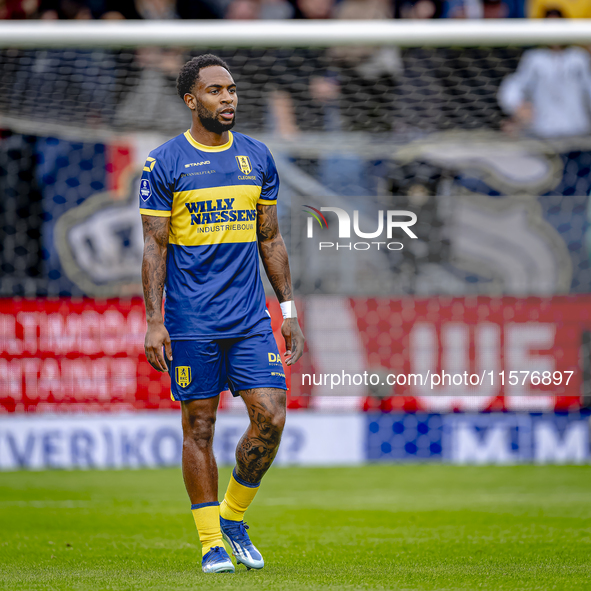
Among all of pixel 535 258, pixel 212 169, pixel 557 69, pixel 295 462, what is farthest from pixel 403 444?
pixel 212 169

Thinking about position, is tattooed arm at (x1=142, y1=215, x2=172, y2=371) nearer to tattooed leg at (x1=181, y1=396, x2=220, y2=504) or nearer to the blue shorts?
the blue shorts

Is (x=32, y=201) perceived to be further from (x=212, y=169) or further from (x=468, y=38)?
(x=212, y=169)

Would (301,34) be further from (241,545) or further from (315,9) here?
(241,545)

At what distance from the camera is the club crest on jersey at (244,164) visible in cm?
384

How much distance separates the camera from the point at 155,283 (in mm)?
3744

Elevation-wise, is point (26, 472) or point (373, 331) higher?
point (373, 331)

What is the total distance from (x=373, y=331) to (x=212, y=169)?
12.7 ft

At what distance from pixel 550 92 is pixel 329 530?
5.03m

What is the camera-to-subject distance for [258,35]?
675cm

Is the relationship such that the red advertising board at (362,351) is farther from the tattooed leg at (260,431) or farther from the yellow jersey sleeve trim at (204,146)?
the yellow jersey sleeve trim at (204,146)

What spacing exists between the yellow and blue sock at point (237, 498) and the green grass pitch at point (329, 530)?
252mm

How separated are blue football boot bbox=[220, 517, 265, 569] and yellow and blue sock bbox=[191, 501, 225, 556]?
115 mm

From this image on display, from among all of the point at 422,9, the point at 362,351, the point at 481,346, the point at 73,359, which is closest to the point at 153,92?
the point at 73,359

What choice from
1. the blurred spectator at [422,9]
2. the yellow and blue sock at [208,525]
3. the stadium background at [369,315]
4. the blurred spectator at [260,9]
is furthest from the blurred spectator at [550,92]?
the yellow and blue sock at [208,525]
